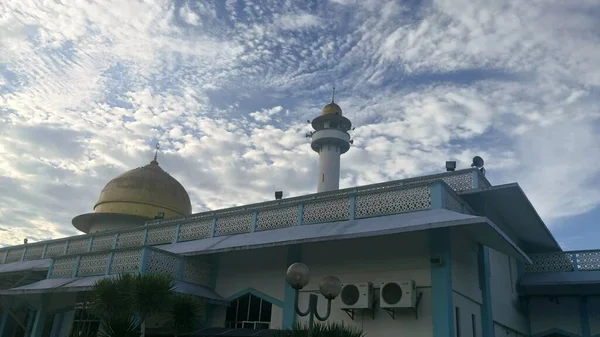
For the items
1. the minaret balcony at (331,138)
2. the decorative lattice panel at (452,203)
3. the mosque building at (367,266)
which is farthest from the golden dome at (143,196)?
the decorative lattice panel at (452,203)

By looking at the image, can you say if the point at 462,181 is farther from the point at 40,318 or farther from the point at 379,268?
the point at 40,318

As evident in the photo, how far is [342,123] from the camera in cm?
2648

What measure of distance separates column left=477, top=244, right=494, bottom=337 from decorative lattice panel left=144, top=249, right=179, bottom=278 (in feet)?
26.1

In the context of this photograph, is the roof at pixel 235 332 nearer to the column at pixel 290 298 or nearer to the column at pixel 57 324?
the column at pixel 290 298

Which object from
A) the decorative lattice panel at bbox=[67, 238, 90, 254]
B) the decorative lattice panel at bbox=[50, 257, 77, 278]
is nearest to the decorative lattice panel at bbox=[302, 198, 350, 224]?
the decorative lattice panel at bbox=[50, 257, 77, 278]

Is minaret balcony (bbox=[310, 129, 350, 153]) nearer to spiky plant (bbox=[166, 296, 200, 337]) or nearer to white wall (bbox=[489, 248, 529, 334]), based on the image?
white wall (bbox=[489, 248, 529, 334])

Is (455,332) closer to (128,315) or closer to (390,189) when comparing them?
(390,189)

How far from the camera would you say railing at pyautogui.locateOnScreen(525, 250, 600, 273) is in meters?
15.9

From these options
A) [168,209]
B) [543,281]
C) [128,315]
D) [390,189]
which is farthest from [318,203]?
[168,209]

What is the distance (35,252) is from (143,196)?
5323 millimetres

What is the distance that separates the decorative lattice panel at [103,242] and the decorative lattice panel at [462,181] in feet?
39.0

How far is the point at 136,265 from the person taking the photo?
1291 centimetres

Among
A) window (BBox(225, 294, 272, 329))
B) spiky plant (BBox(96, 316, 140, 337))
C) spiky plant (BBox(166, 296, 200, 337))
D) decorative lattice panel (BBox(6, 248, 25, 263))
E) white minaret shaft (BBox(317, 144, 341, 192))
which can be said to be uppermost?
white minaret shaft (BBox(317, 144, 341, 192))

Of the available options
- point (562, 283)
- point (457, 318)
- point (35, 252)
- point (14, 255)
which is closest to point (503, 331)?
point (562, 283)
